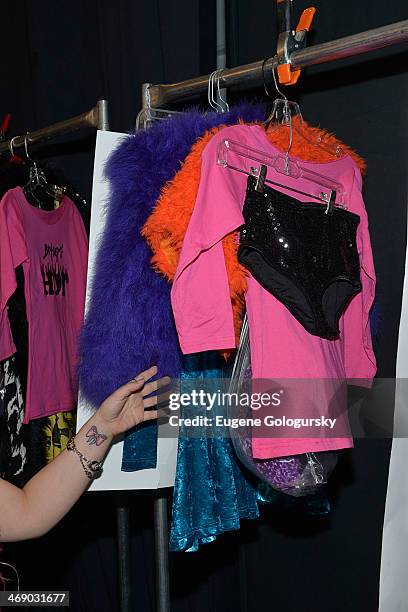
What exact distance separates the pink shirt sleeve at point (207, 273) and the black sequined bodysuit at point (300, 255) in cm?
6

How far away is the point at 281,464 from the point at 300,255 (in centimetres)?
42

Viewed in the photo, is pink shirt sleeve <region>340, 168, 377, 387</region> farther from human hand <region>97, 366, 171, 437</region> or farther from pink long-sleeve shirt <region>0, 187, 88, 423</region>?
pink long-sleeve shirt <region>0, 187, 88, 423</region>

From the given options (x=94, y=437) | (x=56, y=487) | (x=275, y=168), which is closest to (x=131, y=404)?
(x=94, y=437)

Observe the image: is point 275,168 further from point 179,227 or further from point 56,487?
point 56,487

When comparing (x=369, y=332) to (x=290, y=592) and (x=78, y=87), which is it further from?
(x=78, y=87)

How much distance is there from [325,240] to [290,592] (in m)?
1.38

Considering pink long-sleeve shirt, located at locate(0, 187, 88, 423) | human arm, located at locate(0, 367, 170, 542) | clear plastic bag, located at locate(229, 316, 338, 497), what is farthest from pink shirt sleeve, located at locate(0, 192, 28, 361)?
clear plastic bag, located at locate(229, 316, 338, 497)

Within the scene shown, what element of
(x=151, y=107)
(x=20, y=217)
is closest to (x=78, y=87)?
(x=20, y=217)

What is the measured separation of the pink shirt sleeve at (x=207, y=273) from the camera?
1.27m

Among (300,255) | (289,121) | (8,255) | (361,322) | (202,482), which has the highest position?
(289,121)

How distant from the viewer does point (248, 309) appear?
1343 mm

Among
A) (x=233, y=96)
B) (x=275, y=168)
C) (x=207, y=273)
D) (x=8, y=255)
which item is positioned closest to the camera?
(x=207, y=273)

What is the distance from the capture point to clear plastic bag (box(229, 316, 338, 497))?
1397 mm

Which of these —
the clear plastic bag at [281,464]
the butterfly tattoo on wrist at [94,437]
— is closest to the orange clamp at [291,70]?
the clear plastic bag at [281,464]
